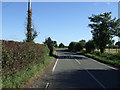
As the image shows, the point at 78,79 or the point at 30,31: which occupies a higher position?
the point at 30,31

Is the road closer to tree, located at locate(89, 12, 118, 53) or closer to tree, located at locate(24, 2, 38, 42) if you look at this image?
tree, located at locate(24, 2, 38, 42)

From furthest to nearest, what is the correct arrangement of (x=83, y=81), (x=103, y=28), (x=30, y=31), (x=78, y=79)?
(x=103, y=28) < (x=30, y=31) < (x=78, y=79) < (x=83, y=81)

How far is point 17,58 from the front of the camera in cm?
1000

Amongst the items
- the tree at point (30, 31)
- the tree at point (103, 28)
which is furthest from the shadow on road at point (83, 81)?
the tree at point (103, 28)

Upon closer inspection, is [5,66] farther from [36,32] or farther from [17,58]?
[36,32]

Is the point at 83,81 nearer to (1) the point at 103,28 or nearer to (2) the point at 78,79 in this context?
(2) the point at 78,79

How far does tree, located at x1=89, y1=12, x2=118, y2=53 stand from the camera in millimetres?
39406

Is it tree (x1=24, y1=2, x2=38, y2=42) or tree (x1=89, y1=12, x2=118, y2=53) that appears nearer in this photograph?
tree (x1=24, y1=2, x2=38, y2=42)

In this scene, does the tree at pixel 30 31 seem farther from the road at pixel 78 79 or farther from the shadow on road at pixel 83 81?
the shadow on road at pixel 83 81

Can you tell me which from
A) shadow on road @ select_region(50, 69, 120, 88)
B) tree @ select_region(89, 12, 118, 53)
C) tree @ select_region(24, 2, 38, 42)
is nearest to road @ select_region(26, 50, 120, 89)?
shadow on road @ select_region(50, 69, 120, 88)

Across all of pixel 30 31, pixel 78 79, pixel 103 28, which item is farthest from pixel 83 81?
pixel 103 28

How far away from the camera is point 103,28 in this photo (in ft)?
131

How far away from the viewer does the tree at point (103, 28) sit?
1551 inches

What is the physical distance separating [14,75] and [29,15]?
15.3 metres
